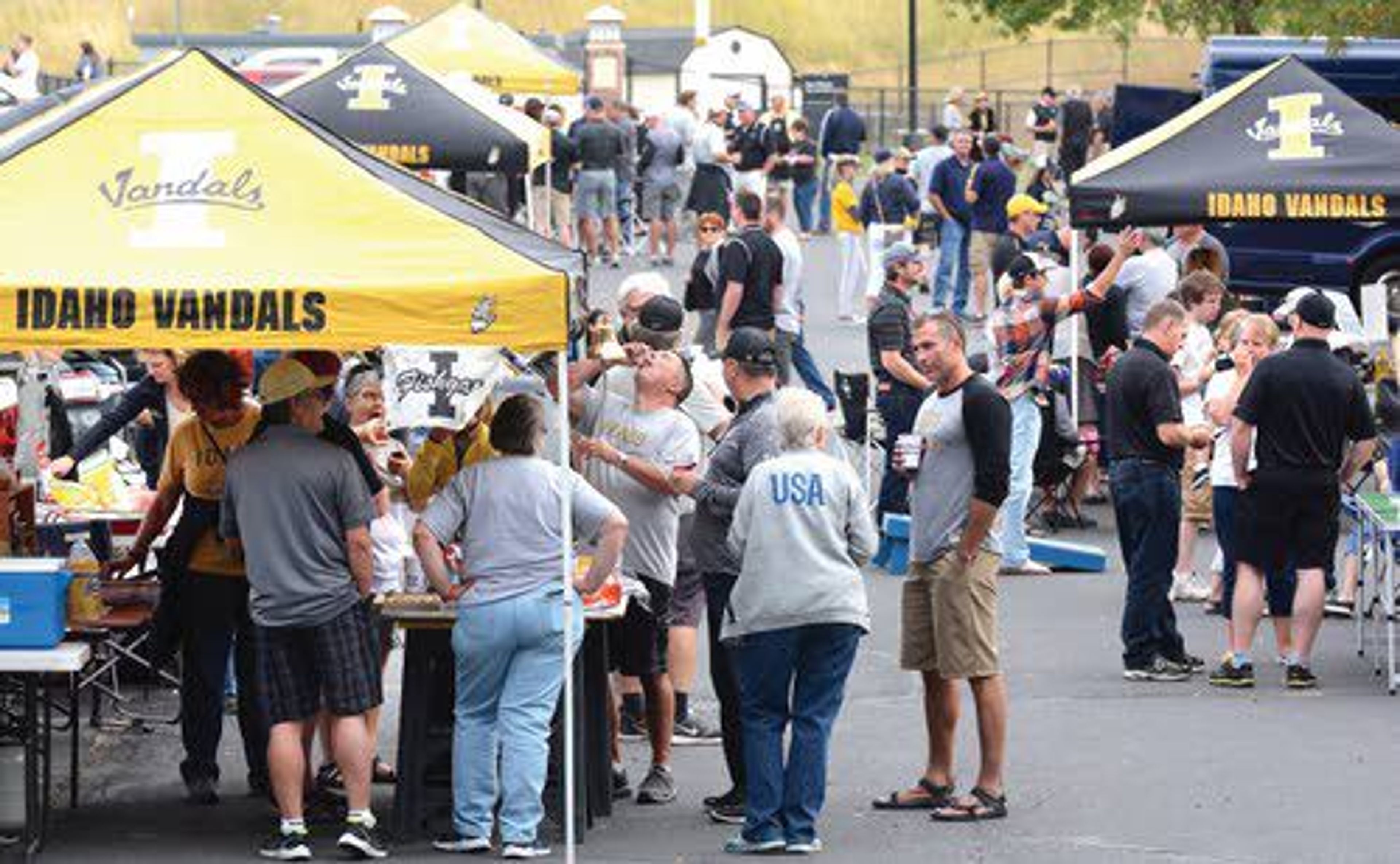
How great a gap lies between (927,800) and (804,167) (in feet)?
98.1

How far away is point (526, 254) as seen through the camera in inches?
421

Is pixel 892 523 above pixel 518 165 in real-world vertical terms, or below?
below

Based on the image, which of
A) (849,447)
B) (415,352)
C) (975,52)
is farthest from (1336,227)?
(975,52)

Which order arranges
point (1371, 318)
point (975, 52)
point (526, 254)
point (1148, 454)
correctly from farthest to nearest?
point (975, 52)
point (1371, 318)
point (1148, 454)
point (526, 254)

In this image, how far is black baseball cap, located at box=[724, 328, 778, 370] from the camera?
1156cm

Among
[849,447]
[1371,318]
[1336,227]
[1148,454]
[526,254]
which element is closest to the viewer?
[526,254]

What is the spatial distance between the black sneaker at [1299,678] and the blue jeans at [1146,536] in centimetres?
70

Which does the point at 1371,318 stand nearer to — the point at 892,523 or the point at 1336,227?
the point at 892,523

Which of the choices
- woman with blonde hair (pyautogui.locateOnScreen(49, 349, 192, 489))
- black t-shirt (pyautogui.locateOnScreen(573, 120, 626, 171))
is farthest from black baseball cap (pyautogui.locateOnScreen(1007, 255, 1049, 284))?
black t-shirt (pyautogui.locateOnScreen(573, 120, 626, 171))

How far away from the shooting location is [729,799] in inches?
461

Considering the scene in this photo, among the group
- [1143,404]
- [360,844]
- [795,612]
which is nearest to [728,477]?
[795,612]

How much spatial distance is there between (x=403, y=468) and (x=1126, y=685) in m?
4.05

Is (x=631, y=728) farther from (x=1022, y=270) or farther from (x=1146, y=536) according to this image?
(x=1022, y=270)

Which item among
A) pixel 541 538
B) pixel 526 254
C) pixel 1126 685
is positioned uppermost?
pixel 526 254
